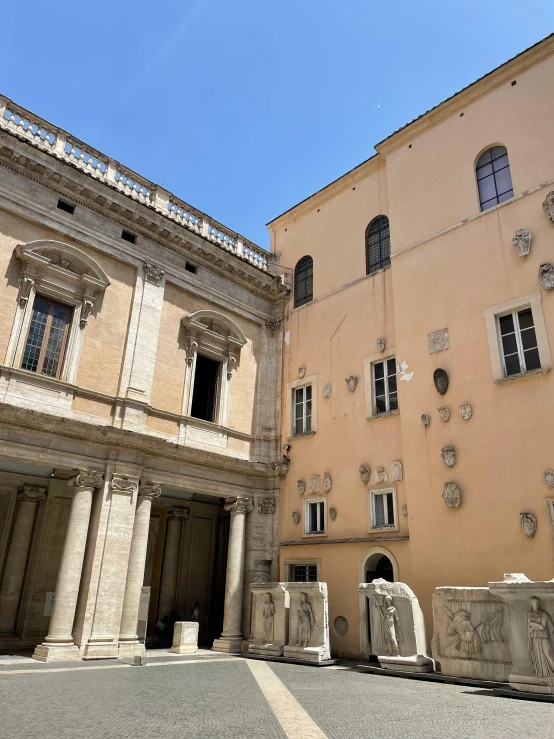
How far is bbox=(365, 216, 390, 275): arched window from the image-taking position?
658 inches

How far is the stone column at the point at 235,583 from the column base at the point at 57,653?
427cm

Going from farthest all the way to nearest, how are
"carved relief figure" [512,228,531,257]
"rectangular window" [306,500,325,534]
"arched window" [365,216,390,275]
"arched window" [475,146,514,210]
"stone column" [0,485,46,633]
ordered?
"arched window" [365,216,390,275]
"rectangular window" [306,500,325,534]
"stone column" [0,485,46,633]
"arched window" [475,146,514,210]
"carved relief figure" [512,228,531,257]

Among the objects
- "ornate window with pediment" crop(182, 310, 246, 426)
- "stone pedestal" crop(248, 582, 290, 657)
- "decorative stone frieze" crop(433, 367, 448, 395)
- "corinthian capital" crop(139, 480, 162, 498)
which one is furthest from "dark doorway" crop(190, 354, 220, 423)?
"decorative stone frieze" crop(433, 367, 448, 395)

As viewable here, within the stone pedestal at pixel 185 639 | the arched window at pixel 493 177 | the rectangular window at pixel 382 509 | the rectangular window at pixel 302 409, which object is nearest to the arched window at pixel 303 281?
the rectangular window at pixel 302 409

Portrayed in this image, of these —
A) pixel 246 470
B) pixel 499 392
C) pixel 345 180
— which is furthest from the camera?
pixel 345 180

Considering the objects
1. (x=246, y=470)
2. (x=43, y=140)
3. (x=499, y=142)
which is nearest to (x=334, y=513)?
(x=246, y=470)

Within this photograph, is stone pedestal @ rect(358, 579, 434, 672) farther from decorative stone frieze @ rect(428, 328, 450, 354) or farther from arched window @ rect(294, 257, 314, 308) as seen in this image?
arched window @ rect(294, 257, 314, 308)

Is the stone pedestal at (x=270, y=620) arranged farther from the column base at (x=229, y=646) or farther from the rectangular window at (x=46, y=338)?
the rectangular window at (x=46, y=338)

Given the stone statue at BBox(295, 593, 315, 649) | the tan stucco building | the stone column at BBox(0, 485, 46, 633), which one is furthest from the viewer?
the stone column at BBox(0, 485, 46, 633)

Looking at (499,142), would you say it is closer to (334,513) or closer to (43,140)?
(334,513)

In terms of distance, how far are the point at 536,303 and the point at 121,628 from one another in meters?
12.2

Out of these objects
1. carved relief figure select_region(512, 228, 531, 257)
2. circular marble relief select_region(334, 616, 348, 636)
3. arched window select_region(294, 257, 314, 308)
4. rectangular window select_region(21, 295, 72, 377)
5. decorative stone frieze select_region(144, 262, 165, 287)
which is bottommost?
circular marble relief select_region(334, 616, 348, 636)

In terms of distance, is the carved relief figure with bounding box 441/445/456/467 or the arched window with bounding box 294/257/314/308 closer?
the carved relief figure with bounding box 441/445/456/467

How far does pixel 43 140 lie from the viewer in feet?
47.3
